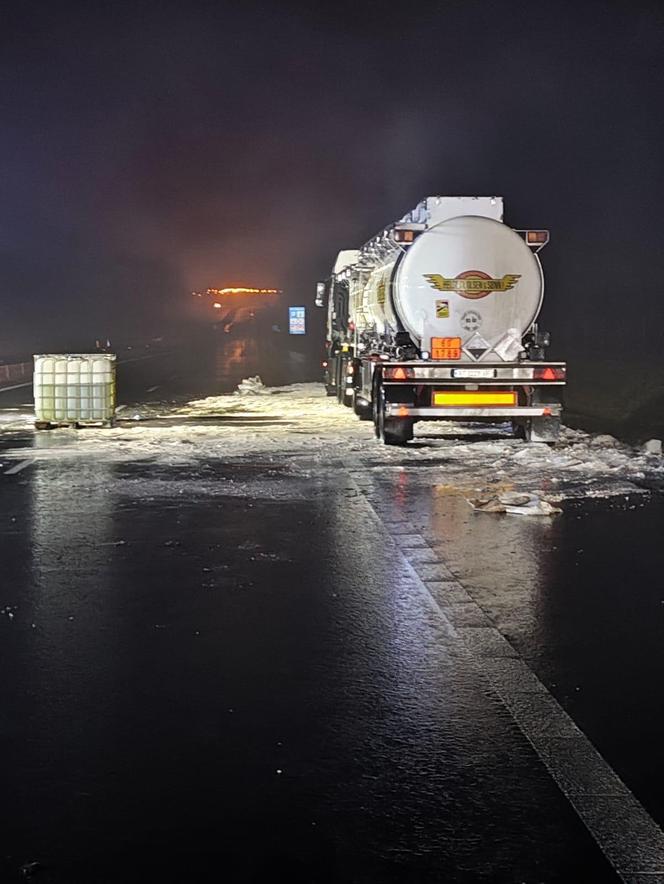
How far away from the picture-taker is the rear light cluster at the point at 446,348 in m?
17.2

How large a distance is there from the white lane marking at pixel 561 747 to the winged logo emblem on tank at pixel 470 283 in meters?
9.60

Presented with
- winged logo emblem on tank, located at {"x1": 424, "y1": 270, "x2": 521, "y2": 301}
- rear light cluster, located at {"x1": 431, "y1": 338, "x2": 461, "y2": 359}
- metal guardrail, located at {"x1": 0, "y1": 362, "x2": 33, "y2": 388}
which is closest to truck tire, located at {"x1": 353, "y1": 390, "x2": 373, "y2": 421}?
rear light cluster, located at {"x1": 431, "y1": 338, "x2": 461, "y2": 359}

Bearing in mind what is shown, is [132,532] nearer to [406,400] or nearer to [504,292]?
[406,400]

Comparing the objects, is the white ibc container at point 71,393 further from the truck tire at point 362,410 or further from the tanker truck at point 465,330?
the tanker truck at point 465,330

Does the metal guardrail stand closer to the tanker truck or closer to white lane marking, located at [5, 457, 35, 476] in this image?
white lane marking, located at [5, 457, 35, 476]

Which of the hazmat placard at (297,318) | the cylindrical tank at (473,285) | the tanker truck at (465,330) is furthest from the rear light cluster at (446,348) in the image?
the hazmat placard at (297,318)

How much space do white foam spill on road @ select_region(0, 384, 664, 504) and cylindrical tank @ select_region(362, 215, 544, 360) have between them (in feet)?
5.20

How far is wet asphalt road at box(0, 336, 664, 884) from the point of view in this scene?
4.01 metres

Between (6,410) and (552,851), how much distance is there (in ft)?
74.6

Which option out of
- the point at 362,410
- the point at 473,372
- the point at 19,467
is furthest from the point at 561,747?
the point at 362,410

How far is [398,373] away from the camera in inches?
664

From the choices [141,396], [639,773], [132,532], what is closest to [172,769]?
[639,773]

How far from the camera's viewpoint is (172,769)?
4707mm

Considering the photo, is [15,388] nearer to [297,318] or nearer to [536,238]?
[536,238]
